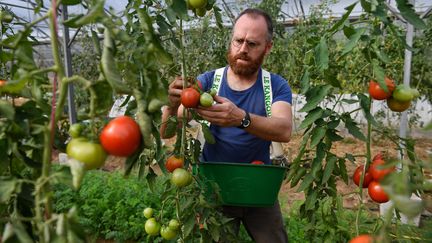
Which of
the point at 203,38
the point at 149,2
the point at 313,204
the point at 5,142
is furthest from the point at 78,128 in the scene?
the point at 203,38

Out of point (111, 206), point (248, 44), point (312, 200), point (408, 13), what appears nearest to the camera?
point (408, 13)

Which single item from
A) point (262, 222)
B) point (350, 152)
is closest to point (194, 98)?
point (262, 222)

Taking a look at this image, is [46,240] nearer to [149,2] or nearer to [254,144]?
[149,2]

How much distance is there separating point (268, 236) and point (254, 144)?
496 mm

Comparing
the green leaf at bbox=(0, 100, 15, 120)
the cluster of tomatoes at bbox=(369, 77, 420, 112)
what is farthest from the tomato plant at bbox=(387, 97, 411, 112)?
the green leaf at bbox=(0, 100, 15, 120)

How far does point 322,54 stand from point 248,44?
0.71 metres

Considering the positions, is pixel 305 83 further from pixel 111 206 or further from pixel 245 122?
pixel 111 206

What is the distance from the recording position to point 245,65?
1.96 meters

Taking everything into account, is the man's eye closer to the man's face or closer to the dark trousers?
the man's face

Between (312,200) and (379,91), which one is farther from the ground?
(379,91)

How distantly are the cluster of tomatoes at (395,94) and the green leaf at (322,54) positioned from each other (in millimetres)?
165

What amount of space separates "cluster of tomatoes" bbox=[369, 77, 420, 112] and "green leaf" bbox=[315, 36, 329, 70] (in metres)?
0.17

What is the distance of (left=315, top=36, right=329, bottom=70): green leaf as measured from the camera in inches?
49.4

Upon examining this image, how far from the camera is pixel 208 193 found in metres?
1.59
